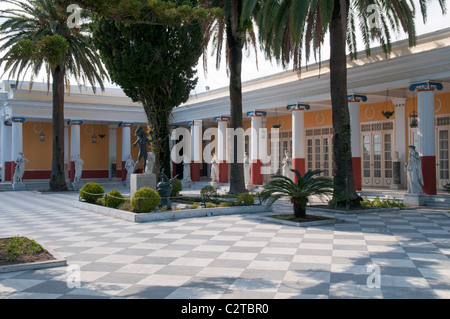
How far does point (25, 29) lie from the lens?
2198 cm

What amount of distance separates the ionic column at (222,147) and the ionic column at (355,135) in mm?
8949

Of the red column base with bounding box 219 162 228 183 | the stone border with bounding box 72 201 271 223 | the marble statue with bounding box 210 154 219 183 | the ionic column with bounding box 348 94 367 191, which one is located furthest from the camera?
the red column base with bounding box 219 162 228 183

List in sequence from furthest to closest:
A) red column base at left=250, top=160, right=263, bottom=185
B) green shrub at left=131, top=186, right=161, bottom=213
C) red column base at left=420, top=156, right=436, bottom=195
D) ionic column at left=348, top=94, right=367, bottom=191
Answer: red column base at left=250, top=160, right=263, bottom=185 → ionic column at left=348, top=94, right=367, bottom=191 → red column base at left=420, top=156, right=436, bottom=195 → green shrub at left=131, top=186, right=161, bottom=213

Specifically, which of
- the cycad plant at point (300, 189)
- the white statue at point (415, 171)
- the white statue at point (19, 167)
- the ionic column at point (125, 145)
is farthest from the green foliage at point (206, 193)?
the ionic column at point (125, 145)

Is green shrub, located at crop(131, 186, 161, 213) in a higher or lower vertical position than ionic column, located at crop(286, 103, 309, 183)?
lower

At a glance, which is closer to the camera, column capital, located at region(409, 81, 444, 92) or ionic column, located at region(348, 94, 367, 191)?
column capital, located at region(409, 81, 444, 92)

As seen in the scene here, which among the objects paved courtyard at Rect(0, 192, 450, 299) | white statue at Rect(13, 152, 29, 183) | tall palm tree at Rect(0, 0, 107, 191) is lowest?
paved courtyard at Rect(0, 192, 450, 299)

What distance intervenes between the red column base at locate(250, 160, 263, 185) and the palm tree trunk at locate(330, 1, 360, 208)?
31.6 feet

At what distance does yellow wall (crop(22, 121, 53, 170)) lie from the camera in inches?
1177

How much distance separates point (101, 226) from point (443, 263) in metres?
7.81

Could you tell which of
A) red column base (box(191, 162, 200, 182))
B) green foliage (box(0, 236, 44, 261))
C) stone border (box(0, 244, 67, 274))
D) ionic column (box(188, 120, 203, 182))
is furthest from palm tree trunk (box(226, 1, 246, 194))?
red column base (box(191, 162, 200, 182))

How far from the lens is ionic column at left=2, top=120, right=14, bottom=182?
26.7 m

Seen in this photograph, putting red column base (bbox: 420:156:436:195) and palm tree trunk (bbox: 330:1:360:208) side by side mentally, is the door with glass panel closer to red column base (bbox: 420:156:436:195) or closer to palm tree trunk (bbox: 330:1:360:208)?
red column base (bbox: 420:156:436:195)

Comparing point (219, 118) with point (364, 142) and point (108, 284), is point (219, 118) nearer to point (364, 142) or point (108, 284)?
point (364, 142)
